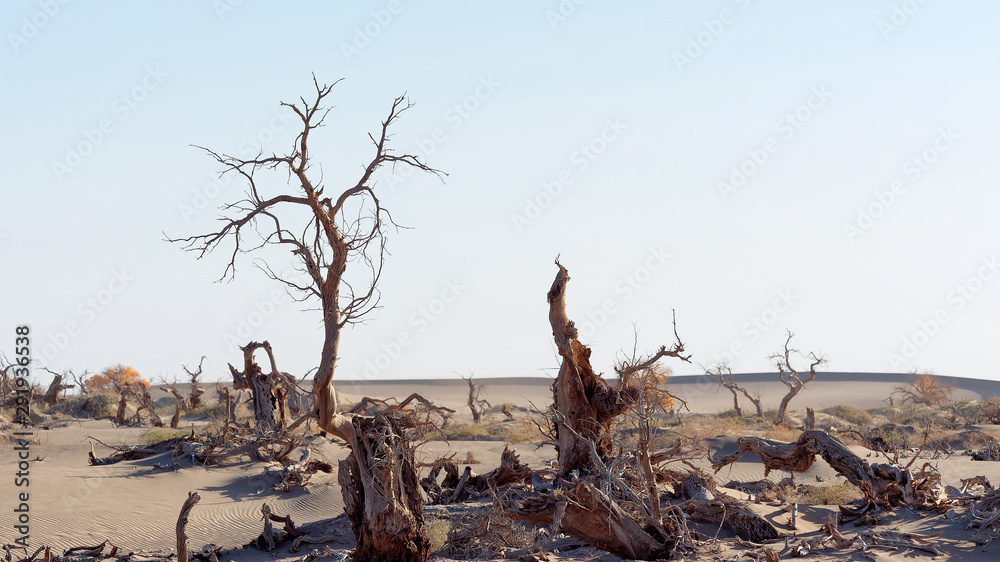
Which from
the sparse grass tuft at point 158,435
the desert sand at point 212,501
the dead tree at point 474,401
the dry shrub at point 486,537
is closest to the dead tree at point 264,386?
the desert sand at point 212,501

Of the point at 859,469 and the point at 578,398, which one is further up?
the point at 578,398

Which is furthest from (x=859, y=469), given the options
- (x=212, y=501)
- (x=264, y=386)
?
(x=264, y=386)

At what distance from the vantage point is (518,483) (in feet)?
43.7

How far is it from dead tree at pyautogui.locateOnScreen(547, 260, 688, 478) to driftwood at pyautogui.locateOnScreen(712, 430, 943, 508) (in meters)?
1.95

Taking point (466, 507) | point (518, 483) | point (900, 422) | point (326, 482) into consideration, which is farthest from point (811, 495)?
point (900, 422)

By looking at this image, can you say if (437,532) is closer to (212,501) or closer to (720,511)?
(720,511)

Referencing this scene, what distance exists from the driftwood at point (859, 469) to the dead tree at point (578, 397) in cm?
195

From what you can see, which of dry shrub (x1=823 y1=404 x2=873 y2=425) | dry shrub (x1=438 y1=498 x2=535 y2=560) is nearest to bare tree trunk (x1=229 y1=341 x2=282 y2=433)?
dry shrub (x1=438 y1=498 x2=535 y2=560)

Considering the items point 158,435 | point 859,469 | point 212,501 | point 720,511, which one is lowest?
point 212,501

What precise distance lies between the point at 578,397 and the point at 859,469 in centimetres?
413

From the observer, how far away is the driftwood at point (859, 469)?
11656 millimetres

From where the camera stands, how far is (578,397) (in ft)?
40.2

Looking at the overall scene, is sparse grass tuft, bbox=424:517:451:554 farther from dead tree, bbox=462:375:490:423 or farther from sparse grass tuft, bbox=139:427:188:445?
dead tree, bbox=462:375:490:423

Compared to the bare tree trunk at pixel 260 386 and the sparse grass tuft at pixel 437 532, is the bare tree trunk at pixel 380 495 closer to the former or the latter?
the sparse grass tuft at pixel 437 532
